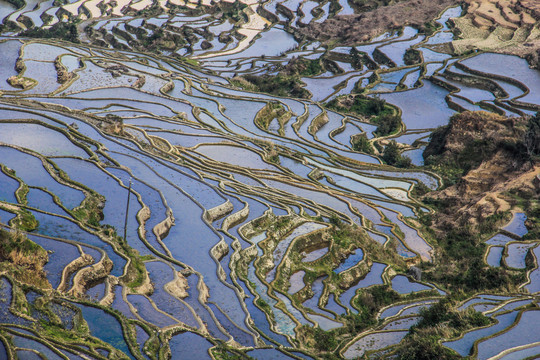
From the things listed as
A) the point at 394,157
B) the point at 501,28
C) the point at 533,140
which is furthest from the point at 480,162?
the point at 501,28

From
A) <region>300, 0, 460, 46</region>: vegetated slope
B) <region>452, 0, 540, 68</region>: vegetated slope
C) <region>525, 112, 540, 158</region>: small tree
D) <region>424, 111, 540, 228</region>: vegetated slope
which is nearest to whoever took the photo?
<region>424, 111, 540, 228</region>: vegetated slope

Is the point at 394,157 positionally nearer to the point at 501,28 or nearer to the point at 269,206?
the point at 269,206

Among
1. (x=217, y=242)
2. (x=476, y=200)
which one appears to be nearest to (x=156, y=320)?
(x=217, y=242)

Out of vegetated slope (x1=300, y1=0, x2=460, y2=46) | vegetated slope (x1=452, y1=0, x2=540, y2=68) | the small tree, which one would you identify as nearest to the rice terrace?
the small tree

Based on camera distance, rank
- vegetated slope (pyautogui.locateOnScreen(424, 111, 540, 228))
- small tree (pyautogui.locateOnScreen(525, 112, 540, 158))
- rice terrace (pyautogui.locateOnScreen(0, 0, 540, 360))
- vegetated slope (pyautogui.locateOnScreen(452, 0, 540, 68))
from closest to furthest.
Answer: rice terrace (pyautogui.locateOnScreen(0, 0, 540, 360)) → vegetated slope (pyautogui.locateOnScreen(424, 111, 540, 228)) → small tree (pyautogui.locateOnScreen(525, 112, 540, 158)) → vegetated slope (pyautogui.locateOnScreen(452, 0, 540, 68))

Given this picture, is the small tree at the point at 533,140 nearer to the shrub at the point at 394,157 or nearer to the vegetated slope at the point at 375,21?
the shrub at the point at 394,157

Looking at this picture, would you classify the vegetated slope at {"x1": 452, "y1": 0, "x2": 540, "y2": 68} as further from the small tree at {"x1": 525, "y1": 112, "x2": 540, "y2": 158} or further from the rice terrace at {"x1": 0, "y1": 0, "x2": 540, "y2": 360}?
the small tree at {"x1": 525, "y1": 112, "x2": 540, "y2": 158}
